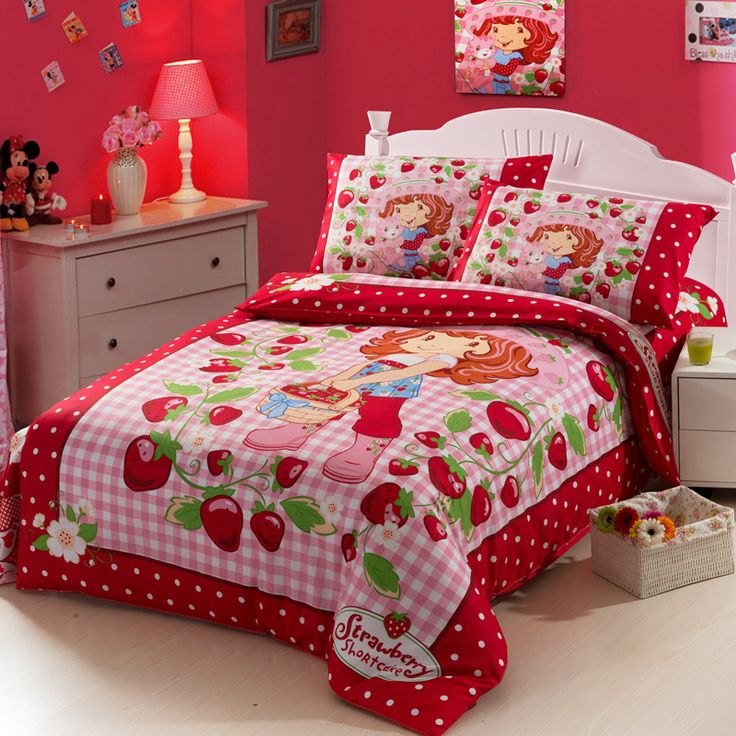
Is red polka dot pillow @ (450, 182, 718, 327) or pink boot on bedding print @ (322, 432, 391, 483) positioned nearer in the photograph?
pink boot on bedding print @ (322, 432, 391, 483)

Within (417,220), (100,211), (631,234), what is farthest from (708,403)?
(100,211)

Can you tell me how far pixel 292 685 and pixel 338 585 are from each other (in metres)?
0.25

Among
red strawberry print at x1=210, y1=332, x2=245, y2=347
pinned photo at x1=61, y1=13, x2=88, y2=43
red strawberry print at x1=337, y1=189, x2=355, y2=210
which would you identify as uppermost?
pinned photo at x1=61, y1=13, x2=88, y2=43

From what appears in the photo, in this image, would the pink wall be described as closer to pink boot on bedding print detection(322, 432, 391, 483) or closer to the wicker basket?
pink boot on bedding print detection(322, 432, 391, 483)

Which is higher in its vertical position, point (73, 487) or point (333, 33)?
point (333, 33)

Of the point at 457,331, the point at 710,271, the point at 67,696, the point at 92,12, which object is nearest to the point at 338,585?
the point at 67,696

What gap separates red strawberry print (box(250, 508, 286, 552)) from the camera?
3.20 metres

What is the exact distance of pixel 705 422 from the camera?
4008 mm

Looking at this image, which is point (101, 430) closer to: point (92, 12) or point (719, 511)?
point (719, 511)

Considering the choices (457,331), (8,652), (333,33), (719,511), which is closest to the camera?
(8,652)

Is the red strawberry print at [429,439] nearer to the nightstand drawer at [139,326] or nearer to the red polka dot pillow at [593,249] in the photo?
the red polka dot pillow at [593,249]

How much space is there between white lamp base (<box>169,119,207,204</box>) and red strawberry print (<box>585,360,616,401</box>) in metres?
2.12

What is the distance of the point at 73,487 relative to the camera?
3.47m

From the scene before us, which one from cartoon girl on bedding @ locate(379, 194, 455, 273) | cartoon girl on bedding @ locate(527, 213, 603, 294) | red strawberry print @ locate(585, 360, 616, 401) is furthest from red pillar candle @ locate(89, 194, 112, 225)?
red strawberry print @ locate(585, 360, 616, 401)
